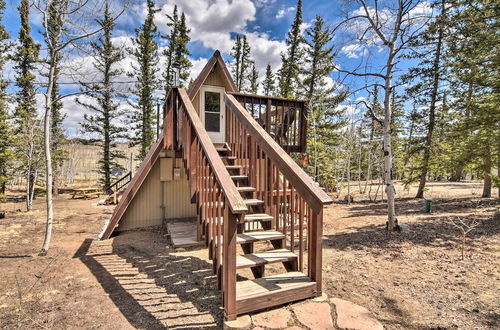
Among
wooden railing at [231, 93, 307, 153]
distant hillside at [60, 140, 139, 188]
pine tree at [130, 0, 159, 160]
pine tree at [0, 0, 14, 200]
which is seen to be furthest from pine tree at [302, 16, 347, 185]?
pine tree at [0, 0, 14, 200]

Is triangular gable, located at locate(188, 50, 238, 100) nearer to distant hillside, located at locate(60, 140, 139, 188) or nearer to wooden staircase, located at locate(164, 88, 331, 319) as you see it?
wooden staircase, located at locate(164, 88, 331, 319)

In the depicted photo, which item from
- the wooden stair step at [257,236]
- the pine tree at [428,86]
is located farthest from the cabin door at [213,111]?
the pine tree at [428,86]

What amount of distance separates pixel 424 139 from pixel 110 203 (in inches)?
597

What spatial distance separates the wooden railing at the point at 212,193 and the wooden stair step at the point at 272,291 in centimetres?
15

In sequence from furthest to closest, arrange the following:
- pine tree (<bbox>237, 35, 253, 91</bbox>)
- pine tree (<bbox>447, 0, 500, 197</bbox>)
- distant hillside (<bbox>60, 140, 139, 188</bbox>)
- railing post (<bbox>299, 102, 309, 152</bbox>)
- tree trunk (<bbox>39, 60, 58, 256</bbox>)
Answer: pine tree (<bbox>237, 35, 253, 91</bbox>) < distant hillside (<bbox>60, 140, 139, 188</bbox>) < pine tree (<bbox>447, 0, 500, 197</bbox>) < railing post (<bbox>299, 102, 309, 152</bbox>) < tree trunk (<bbox>39, 60, 58, 256</bbox>)

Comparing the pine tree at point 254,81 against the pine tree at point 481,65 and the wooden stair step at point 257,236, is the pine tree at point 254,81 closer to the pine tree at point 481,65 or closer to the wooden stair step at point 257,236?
the pine tree at point 481,65

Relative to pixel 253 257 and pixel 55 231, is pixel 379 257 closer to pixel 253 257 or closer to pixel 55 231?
pixel 253 257

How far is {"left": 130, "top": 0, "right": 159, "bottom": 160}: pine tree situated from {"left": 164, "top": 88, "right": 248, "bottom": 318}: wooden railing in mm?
13989

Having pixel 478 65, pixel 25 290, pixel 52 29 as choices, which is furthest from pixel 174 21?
pixel 25 290

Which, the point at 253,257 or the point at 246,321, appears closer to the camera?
the point at 246,321

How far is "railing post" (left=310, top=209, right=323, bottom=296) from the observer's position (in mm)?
2641

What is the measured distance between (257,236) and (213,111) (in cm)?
542

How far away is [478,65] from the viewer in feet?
23.5

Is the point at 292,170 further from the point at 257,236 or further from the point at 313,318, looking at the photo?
the point at 313,318
